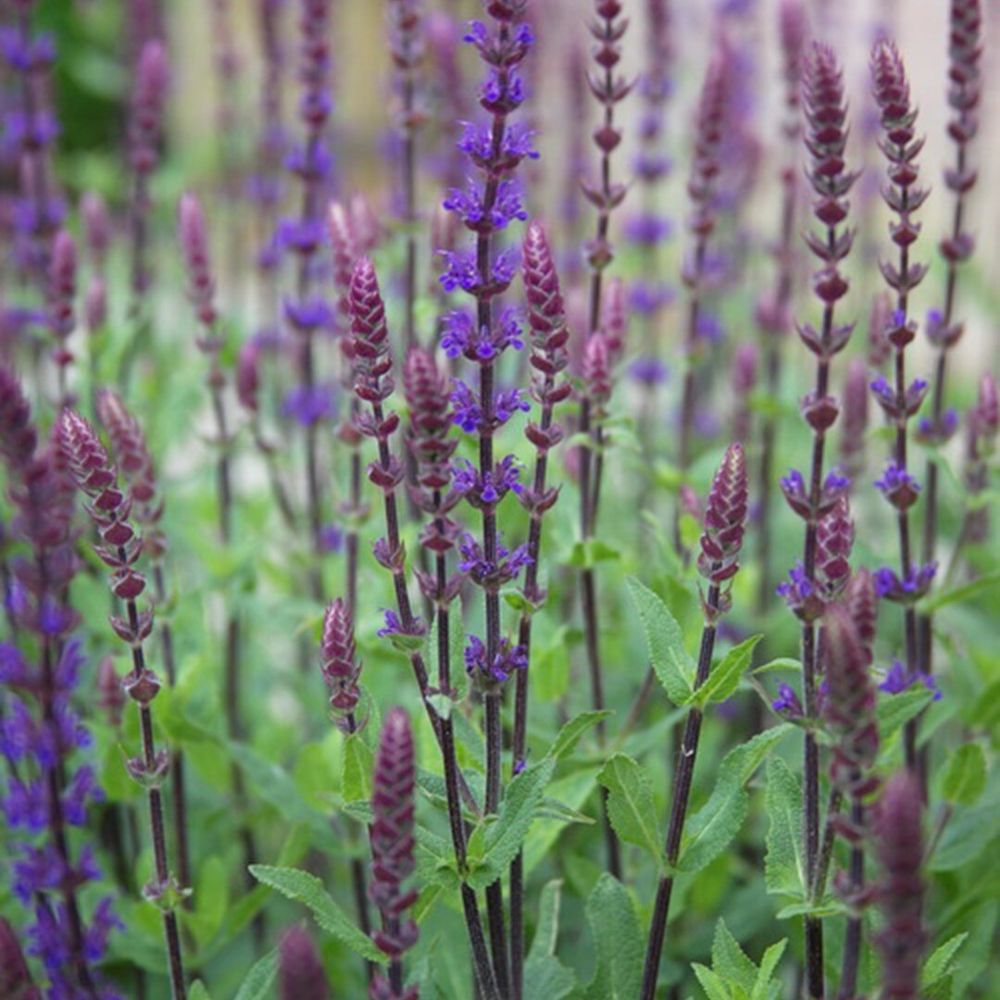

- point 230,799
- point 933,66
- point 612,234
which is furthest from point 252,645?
point 933,66

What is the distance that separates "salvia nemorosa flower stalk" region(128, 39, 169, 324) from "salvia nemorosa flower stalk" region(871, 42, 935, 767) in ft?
5.51

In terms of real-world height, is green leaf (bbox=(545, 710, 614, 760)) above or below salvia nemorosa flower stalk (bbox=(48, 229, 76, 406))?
below

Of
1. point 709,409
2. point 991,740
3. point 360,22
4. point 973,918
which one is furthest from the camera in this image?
point 360,22

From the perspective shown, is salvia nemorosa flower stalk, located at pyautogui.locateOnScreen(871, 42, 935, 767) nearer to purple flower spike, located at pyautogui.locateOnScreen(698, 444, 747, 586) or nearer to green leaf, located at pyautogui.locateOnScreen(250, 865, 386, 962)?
purple flower spike, located at pyautogui.locateOnScreen(698, 444, 747, 586)

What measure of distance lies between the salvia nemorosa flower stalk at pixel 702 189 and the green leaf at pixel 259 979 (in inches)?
40.9

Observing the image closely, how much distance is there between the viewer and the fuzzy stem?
179cm

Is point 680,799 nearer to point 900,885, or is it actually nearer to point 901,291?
point 900,885

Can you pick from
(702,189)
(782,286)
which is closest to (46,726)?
(702,189)

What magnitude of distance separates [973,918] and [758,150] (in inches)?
105

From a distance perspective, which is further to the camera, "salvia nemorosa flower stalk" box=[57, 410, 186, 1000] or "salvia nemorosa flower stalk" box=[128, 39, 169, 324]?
"salvia nemorosa flower stalk" box=[128, 39, 169, 324]

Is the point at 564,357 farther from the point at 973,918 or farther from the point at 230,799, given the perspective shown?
the point at 230,799

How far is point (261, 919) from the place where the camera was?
8.96ft

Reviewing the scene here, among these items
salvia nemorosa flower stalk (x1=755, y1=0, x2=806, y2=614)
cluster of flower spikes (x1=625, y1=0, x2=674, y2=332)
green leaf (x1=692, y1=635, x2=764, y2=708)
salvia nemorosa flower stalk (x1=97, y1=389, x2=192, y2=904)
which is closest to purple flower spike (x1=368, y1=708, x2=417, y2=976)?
green leaf (x1=692, y1=635, x2=764, y2=708)

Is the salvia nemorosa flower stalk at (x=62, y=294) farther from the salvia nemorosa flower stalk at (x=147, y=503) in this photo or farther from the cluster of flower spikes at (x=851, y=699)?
the cluster of flower spikes at (x=851, y=699)
